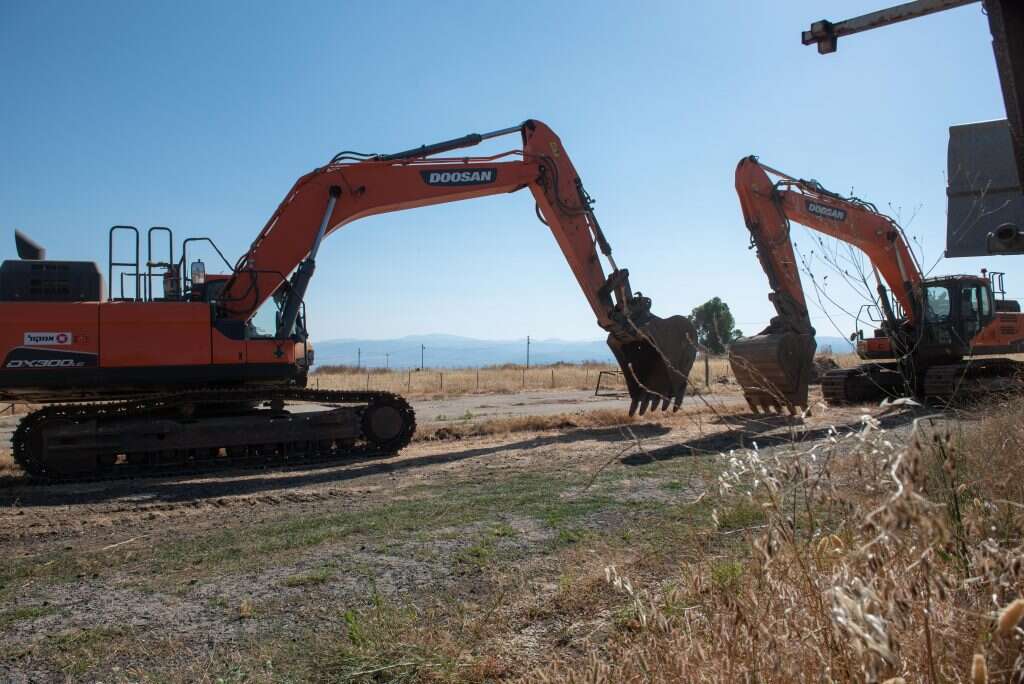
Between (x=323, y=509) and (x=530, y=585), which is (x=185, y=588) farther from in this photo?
(x=323, y=509)

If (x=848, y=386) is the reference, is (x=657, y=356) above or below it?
above

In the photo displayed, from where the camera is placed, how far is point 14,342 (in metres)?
10.4

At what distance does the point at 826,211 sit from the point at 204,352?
13.0m

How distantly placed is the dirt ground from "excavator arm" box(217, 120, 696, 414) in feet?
11.4

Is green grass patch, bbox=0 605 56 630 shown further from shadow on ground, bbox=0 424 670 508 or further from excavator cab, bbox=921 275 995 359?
excavator cab, bbox=921 275 995 359

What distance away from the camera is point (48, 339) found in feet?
34.6

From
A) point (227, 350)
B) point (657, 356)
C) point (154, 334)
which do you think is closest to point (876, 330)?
point (657, 356)

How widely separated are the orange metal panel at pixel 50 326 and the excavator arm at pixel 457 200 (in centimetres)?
175

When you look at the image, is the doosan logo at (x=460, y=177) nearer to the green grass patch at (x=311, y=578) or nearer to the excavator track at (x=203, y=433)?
the excavator track at (x=203, y=433)

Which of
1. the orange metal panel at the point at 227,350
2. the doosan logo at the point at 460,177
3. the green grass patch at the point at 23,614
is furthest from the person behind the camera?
the doosan logo at the point at 460,177

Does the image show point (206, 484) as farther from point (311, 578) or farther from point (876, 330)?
point (876, 330)

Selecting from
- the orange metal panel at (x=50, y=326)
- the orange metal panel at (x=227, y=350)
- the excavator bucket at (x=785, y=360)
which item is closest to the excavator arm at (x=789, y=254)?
the excavator bucket at (x=785, y=360)

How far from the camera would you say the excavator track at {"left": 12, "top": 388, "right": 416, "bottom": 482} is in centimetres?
1082

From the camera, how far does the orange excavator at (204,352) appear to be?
421 inches
